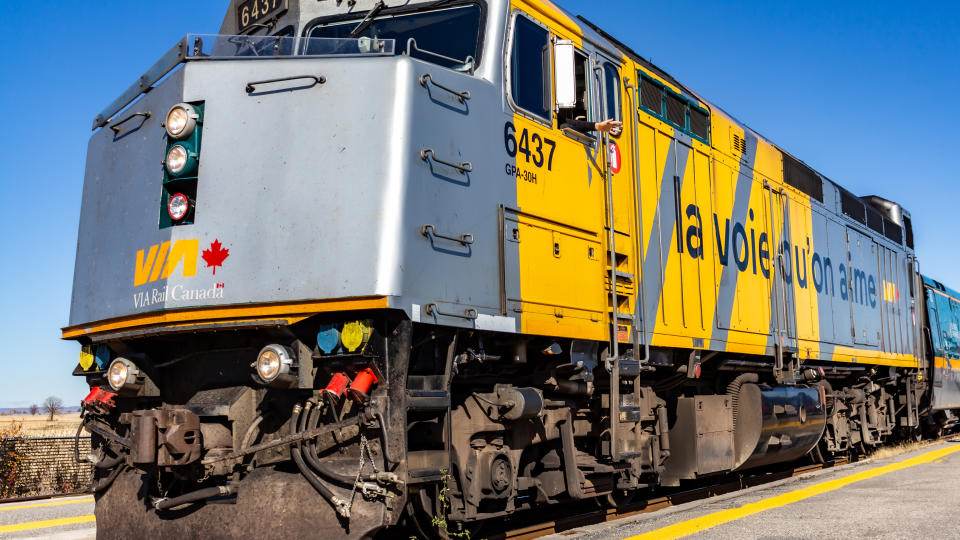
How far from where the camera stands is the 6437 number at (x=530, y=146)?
5504 millimetres

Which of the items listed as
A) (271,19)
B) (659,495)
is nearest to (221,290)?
(271,19)

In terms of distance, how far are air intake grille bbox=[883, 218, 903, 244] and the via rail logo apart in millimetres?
12929

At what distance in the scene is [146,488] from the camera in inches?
200

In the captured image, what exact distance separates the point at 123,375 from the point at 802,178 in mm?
9021

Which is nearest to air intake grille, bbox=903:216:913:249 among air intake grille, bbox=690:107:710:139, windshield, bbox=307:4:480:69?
air intake grille, bbox=690:107:710:139

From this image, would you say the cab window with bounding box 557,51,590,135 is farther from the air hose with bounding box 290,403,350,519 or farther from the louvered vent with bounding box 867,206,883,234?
the louvered vent with bounding box 867,206,883,234

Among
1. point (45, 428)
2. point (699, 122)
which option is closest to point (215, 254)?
point (699, 122)

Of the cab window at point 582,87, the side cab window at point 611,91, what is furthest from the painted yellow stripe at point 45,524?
the side cab window at point 611,91

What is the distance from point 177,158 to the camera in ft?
16.5

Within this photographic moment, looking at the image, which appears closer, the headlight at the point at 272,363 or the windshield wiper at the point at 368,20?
the headlight at the point at 272,363

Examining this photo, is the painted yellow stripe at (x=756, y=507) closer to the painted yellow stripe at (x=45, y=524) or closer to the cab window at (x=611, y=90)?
the cab window at (x=611, y=90)

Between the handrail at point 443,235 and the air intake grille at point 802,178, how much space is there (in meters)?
6.88

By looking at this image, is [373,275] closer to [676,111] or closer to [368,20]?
[368,20]

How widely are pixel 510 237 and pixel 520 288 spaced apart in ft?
1.08
